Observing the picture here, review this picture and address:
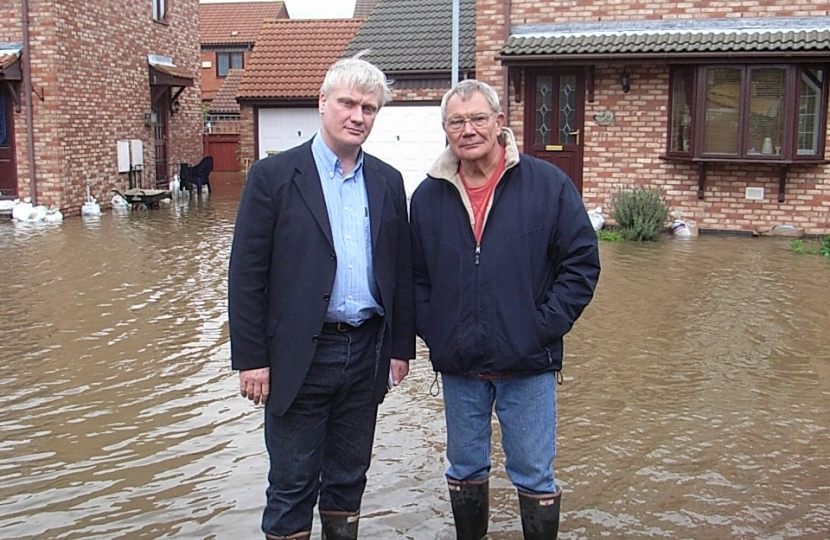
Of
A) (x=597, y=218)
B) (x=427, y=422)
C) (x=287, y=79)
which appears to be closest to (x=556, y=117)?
(x=597, y=218)

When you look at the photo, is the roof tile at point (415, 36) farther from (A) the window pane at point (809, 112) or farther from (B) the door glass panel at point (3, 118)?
(B) the door glass panel at point (3, 118)

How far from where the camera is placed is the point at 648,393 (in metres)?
5.90

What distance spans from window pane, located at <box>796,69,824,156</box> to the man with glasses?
412 inches

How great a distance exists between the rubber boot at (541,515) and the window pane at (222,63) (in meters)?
40.7

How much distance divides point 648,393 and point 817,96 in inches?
337

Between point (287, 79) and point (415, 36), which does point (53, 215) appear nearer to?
point (415, 36)

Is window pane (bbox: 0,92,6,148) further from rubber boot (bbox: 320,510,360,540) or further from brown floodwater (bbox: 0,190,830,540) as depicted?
rubber boot (bbox: 320,510,360,540)

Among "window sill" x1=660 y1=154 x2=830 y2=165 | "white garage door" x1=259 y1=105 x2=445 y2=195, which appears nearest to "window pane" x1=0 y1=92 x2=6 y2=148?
"white garage door" x1=259 y1=105 x2=445 y2=195

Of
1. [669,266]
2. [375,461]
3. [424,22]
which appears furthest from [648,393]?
[424,22]

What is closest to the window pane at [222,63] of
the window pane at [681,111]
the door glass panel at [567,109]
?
the door glass panel at [567,109]

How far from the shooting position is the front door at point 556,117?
14.1 m

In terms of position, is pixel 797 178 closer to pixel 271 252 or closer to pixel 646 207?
pixel 646 207

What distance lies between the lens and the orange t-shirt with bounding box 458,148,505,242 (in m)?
3.52

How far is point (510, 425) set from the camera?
3.52 m
